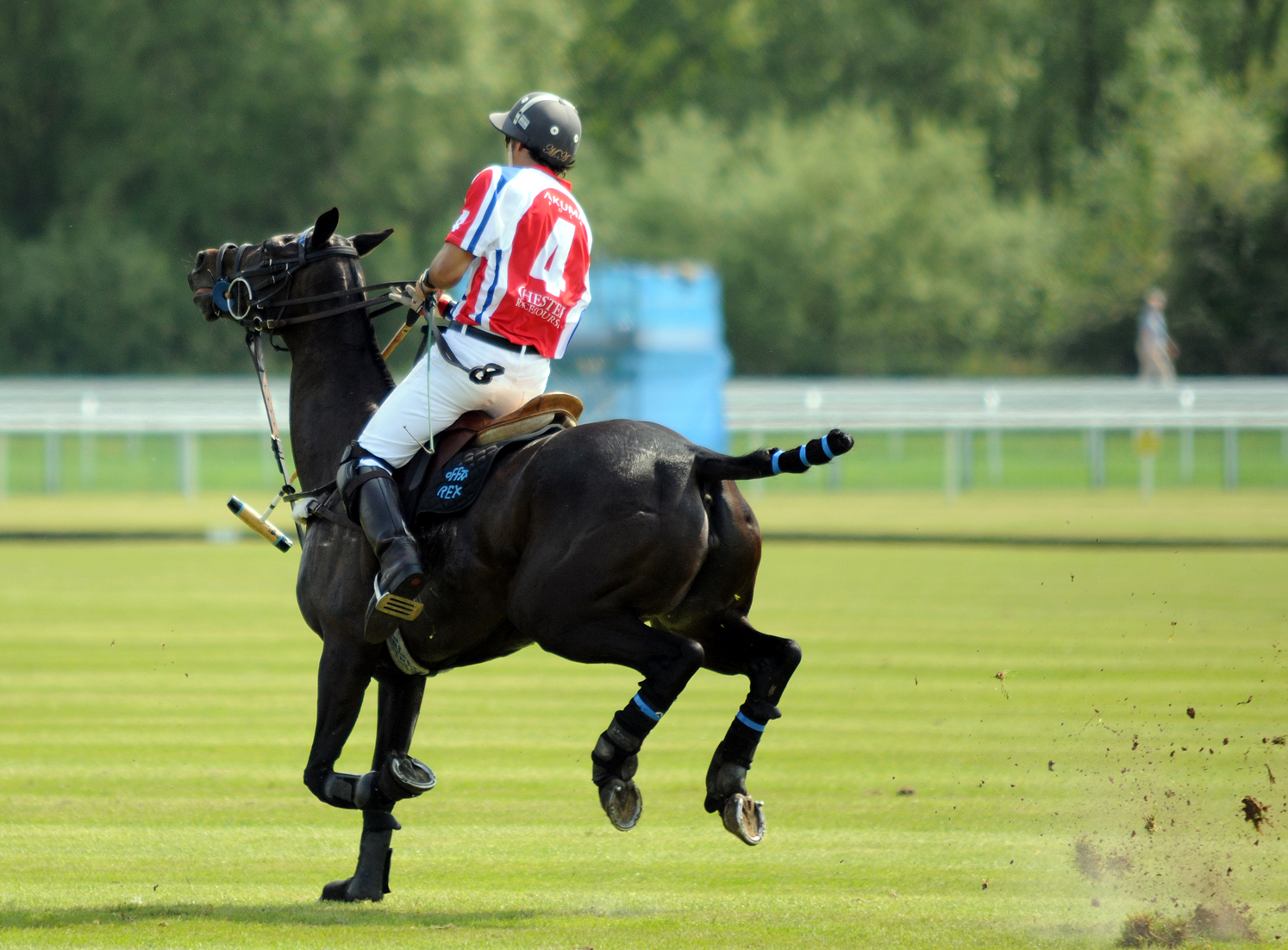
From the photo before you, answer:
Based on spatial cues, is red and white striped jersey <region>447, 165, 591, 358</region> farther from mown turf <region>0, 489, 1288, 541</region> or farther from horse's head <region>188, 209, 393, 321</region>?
mown turf <region>0, 489, 1288, 541</region>

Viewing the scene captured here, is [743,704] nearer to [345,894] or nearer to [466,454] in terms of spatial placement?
[466,454]

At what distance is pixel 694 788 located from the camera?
771 cm

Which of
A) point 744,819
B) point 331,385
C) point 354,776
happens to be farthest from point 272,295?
point 744,819

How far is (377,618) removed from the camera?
5.53 m

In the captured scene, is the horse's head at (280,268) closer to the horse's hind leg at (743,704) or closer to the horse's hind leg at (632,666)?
the horse's hind leg at (632,666)

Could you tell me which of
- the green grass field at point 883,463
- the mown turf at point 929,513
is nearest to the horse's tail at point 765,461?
the mown turf at point 929,513

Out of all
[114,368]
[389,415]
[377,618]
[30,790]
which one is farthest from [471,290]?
[114,368]

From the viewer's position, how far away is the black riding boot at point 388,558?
212 inches

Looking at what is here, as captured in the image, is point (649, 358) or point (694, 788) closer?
point (694, 788)

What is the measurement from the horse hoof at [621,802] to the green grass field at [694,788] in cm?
34

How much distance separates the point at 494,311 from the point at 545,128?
2.07ft

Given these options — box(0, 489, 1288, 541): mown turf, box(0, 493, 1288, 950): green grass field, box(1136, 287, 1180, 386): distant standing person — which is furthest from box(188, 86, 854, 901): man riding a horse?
box(1136, 287, 1180, 386): distant standing person

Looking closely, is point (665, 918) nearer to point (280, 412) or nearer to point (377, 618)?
point (377, 618)

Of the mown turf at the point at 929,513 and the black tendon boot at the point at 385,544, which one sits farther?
the mown turf at the point at 929,513
